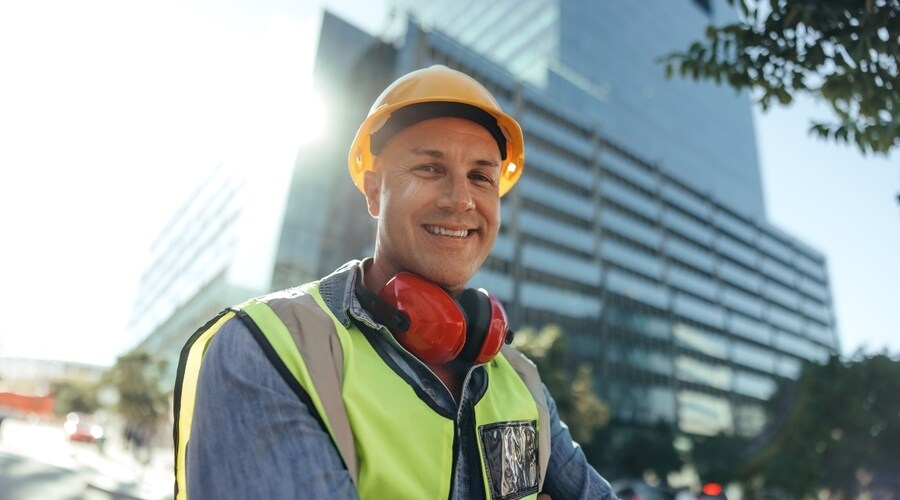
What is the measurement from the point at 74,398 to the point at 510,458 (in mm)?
79316

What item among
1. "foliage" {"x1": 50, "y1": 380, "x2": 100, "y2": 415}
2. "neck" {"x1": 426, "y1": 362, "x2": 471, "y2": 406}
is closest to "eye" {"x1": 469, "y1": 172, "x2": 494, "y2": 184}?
"neck" {"x1": 426, "y1": 362, "x2": 471, "y2": 406}

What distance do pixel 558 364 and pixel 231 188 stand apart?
37.4m

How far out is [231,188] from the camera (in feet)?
158

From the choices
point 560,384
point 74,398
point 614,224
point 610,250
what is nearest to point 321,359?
point 560,384

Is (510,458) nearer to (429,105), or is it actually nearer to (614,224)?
(429,105)

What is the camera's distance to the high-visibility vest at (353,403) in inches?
39.6

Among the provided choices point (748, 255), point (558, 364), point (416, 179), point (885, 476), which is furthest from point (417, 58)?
point (748, 255)

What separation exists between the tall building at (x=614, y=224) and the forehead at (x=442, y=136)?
32.8m

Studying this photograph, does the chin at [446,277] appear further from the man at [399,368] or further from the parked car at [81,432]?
the parked car at [81,432]

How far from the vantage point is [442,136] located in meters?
1.49

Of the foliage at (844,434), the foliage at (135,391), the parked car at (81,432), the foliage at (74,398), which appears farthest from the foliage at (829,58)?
the foliage at (74,398)

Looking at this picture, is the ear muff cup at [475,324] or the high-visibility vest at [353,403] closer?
the high-visibility vest at [353,403]

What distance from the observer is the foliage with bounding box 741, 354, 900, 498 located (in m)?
26.8

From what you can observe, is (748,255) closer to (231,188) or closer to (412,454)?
(231,188)
